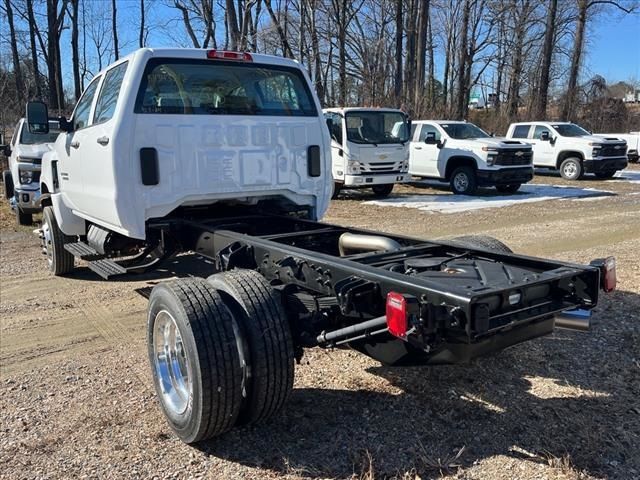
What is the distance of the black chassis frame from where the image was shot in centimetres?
267

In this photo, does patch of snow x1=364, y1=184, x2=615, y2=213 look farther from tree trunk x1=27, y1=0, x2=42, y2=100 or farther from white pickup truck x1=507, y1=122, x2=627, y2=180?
tree trunk x1=27, y1=0, x2=42, y2=100

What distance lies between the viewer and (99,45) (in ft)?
148

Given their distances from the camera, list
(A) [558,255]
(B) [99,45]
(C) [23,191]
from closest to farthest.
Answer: (A) [558,255]
(C) [23,191]
(B) [99,45]

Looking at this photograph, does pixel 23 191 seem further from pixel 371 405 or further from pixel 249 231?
pixel 371 405

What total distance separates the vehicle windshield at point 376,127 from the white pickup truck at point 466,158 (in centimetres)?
122

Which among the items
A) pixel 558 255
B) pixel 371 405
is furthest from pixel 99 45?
pixel 371 405

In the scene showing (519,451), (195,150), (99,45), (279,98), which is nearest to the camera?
(519,451)

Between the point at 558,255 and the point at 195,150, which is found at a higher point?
the point at 195,150

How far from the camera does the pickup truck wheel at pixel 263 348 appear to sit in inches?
121

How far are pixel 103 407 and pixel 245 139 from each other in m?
2.53

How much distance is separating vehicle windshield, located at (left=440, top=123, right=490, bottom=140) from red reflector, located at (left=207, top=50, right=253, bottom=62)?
1225 centimetres

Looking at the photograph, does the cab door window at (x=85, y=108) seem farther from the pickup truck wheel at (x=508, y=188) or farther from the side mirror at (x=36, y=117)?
the pickup truck wheel at (x=508, y=188)

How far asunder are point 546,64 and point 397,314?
35017mm

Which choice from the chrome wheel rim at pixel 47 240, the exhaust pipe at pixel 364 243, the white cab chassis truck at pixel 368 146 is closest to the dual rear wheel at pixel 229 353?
the exhaust pipe at pixel 364 243
